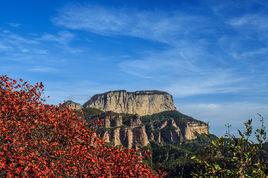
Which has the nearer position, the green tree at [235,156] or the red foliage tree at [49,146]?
the green tree at [235,156]

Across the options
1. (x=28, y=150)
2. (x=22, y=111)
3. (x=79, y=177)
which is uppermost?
(x=22, y=111)

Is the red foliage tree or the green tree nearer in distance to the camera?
the green tree

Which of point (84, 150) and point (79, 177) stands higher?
point (84, 150)

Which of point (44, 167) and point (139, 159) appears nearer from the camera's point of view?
point (44, 167)

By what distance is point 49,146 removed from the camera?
781 inches

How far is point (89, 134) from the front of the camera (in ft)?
76.1

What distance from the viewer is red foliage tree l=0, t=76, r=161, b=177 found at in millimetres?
17484

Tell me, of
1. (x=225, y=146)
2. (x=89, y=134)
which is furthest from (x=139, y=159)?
(x=225, y=146)

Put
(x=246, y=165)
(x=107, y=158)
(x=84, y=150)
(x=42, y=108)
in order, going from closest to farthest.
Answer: (x=246, y=165)
(x=84, y=150)
(x=107, y=158)
(x=42, y=108)

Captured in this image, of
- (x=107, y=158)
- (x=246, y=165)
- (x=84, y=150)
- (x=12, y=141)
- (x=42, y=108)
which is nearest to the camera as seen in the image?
(x=246, y=165)

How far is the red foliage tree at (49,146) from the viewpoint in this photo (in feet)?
57.4

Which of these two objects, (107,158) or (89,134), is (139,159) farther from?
(89,134)

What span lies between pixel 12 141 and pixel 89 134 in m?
5.50

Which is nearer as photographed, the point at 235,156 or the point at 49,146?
the point at 235,156
